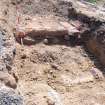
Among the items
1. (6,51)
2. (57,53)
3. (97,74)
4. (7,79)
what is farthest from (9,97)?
(97,74)

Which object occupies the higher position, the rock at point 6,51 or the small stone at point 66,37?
the rock at point 6,51

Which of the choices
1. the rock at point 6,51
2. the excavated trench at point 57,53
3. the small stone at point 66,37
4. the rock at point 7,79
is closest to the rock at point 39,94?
the excavated trench at point 57,53

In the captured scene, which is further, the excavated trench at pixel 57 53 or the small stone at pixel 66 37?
the small stone at pixel 66 37

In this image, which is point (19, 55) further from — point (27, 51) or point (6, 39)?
point (6, 39)

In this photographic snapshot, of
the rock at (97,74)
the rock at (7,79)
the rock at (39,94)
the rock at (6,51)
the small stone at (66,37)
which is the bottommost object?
the rock at (97,74)

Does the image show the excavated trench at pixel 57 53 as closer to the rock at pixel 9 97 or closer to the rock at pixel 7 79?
the rock at pixel 7 79

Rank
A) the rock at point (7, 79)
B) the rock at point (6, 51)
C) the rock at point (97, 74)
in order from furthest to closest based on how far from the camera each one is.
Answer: the rock at point (97, 74)
the rock at point (6, 51)
the rock at point (7, 79)

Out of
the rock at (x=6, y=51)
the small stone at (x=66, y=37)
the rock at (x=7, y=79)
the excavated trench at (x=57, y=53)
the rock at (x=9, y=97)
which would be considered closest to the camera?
the rock at (x=9, y=97)

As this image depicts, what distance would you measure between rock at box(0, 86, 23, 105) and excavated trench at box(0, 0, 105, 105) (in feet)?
1.57

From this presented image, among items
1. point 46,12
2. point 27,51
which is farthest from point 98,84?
point 46,12

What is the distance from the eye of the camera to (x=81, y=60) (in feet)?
17.3

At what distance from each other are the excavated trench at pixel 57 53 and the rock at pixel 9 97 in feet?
1.57

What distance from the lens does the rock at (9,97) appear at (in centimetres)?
338

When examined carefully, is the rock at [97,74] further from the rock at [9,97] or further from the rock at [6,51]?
the rock at [9,97]
